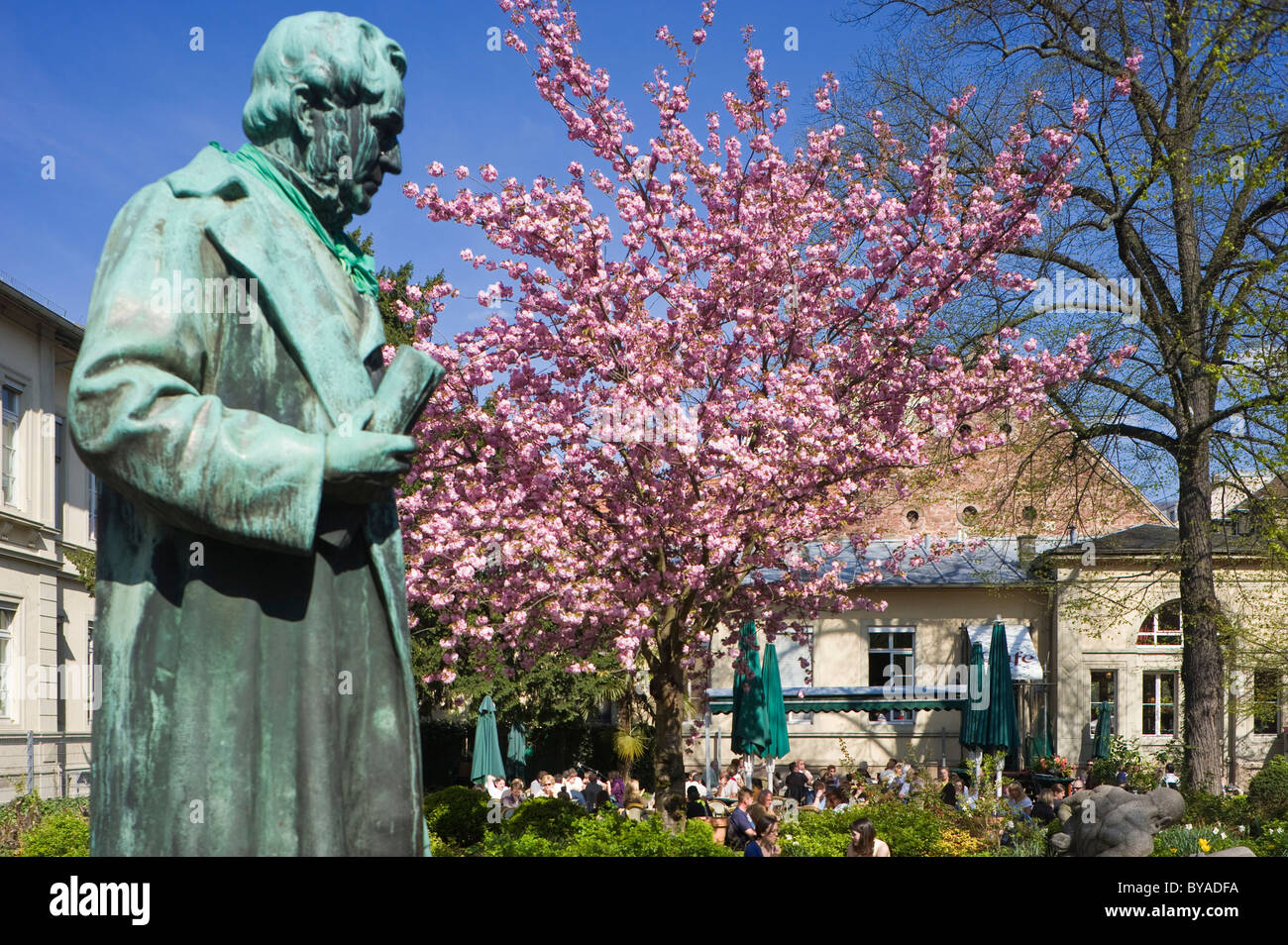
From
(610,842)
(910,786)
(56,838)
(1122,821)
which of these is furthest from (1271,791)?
(56,838)

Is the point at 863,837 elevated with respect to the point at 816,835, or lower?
elevated

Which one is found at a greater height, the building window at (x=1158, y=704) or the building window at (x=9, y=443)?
the building window at (x=9, y=443)

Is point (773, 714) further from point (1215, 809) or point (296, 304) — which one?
point (296, 304)

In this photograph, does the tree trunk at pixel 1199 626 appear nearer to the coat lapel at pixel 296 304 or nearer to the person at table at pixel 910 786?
the person at table at pixel 910 786

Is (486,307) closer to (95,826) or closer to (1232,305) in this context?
(1232,305)

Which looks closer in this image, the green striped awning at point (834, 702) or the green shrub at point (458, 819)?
the green shrub at point (458, 819)

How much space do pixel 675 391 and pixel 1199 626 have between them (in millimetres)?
12413

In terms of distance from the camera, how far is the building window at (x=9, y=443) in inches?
958

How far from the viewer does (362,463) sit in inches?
81.4

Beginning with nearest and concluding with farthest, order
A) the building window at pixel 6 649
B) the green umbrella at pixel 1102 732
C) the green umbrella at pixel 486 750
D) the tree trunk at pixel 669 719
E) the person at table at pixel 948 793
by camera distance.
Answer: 1. the tree trunk at pixel 669 719
2. the person at table at pixel 948 793
3. the building window at pixel 6 649
4. the green umbrella at pixel 486 750
5. the green umbrella at pixel 1102 732

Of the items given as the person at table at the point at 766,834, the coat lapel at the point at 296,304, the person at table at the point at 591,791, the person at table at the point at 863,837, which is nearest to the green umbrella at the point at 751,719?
the person at table at the point at 591,791

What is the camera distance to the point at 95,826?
6.77 feet
